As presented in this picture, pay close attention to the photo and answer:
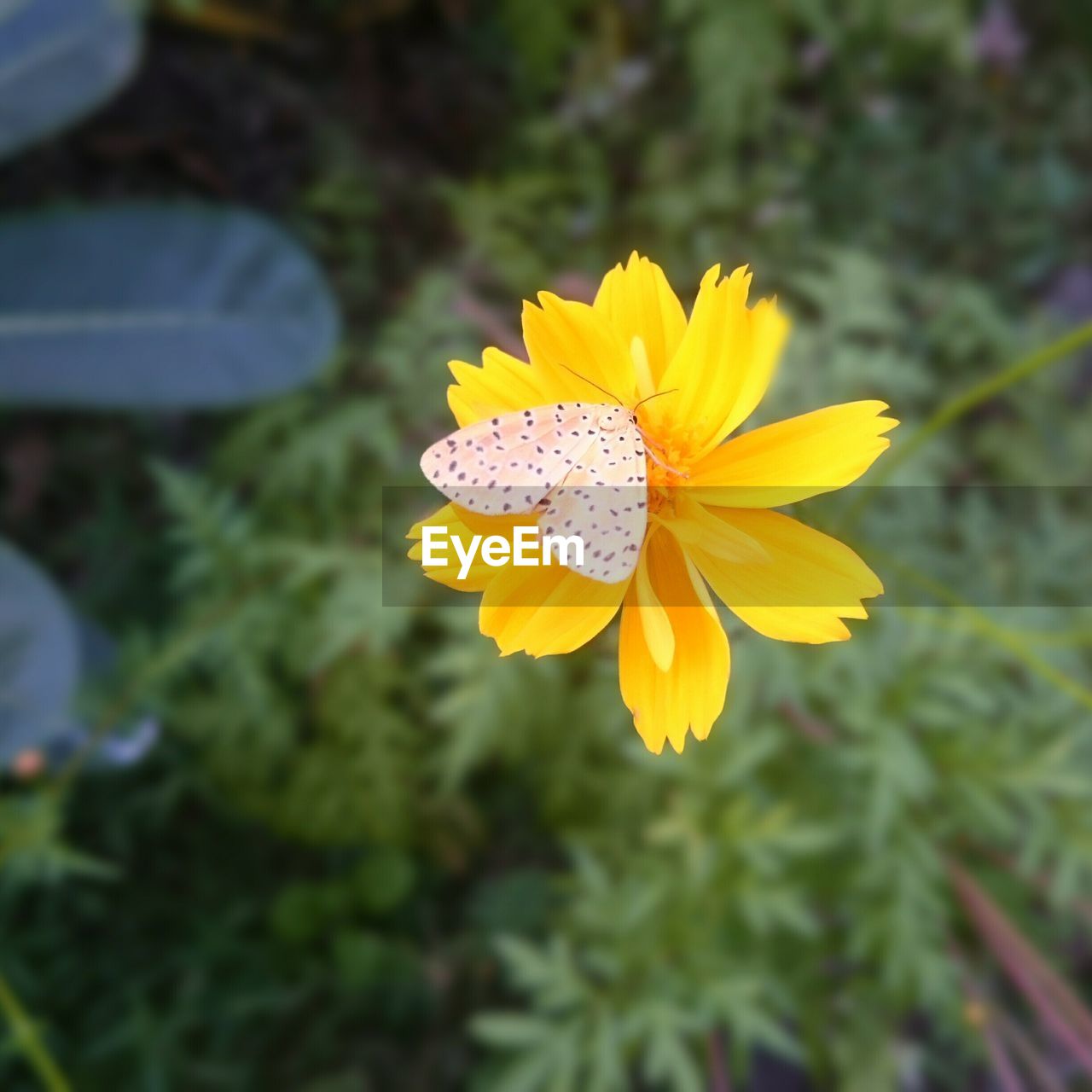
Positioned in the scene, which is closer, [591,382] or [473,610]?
[591,382]

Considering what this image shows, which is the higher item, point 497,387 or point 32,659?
point 497,387

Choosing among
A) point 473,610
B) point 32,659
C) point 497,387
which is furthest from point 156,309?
point 497,387

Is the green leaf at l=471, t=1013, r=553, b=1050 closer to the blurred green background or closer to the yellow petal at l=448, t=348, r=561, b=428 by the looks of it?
the blurred green background

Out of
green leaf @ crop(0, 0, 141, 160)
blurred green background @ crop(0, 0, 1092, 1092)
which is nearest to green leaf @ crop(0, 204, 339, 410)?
blurred green background @ crop(0, 0, 1092, 1092)

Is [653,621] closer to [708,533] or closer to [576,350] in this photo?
[708,533]

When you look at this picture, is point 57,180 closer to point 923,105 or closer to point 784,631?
point 923,105

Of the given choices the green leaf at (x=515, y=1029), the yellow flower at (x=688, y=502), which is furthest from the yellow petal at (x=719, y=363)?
the green leaf at (x=515, y=1029)

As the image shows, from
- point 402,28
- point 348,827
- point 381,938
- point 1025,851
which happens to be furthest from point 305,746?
point 402,28

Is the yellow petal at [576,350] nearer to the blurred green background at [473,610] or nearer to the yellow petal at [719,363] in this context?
the yellow petal at [719,363]
